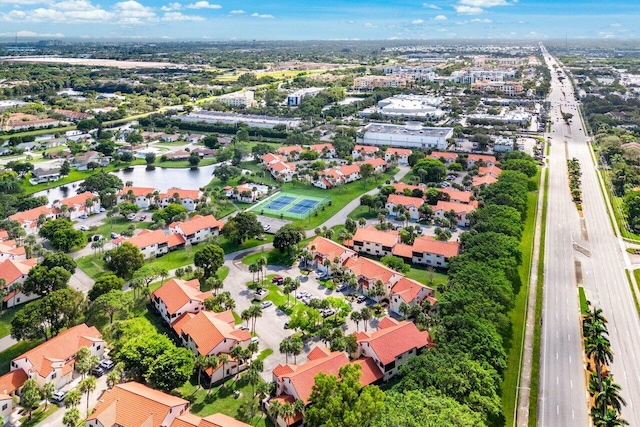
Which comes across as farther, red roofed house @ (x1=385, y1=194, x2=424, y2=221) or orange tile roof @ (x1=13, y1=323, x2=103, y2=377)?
red roofed house @ (x1=385, y1=194, x2=424, y2=221)

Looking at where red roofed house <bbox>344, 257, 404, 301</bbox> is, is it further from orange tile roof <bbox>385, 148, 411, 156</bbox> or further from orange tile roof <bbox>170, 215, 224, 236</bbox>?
orange tile roof <bbox>385, 148, 411, 156</bbox>

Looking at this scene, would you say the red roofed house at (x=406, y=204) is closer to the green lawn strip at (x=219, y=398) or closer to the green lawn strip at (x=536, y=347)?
the green lawn strip at (x=536, y=347)

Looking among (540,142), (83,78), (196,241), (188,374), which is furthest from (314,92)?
(188,374)

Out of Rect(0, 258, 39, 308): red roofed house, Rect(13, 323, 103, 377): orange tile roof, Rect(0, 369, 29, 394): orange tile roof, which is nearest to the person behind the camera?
Rect(0, 369, 29, 394): orange tile roof

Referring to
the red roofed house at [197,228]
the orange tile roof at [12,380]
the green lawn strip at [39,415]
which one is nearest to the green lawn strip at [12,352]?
the orange tile roof at [12,380]

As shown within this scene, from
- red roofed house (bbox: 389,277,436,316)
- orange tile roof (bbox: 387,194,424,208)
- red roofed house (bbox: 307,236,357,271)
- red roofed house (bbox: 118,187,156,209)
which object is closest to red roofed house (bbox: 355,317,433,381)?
red roofed house (bbox: 389,277,436,316)

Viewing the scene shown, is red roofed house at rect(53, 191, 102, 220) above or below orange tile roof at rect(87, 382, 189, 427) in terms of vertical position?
above
